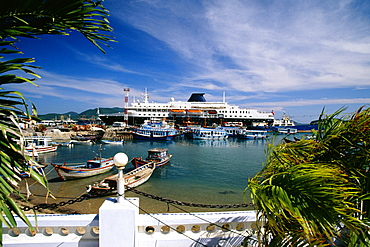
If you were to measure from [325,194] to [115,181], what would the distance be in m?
10.5

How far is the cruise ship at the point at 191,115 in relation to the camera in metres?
59.9

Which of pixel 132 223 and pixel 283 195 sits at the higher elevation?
pixel 283 195

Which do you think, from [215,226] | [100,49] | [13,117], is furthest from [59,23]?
[215,226]

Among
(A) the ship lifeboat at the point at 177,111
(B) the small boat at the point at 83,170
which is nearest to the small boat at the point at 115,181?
(B) the small boat at the point at 83,170

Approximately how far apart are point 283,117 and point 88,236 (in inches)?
3049

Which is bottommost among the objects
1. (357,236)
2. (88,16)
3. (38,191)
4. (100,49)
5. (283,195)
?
(38,191)

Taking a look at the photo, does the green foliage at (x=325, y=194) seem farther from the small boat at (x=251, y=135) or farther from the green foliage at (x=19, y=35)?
the small boat at (x=251, y=135)

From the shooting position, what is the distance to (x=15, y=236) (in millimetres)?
2383

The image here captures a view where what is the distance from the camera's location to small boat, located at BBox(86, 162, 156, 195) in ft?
33.8

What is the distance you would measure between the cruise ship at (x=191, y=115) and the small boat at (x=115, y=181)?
44572 millimetres

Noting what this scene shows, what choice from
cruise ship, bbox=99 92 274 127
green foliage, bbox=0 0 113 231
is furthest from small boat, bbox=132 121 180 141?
green foliage, bbox=0 0 113 231

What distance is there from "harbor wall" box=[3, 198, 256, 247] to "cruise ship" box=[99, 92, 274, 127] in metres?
55.7

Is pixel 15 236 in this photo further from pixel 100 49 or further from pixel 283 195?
pixel 283 195

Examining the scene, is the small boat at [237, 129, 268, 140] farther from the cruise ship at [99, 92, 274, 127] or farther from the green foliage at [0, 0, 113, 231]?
the green foliage at [0, 0, 113, 231]
